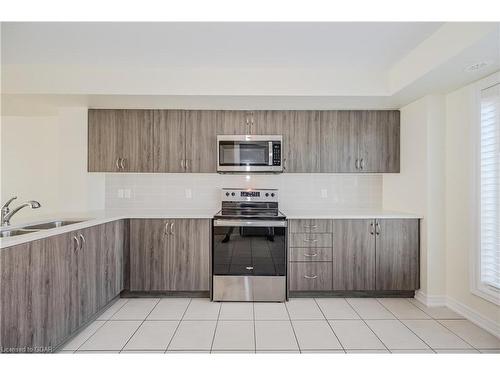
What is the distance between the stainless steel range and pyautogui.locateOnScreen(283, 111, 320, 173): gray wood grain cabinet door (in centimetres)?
74

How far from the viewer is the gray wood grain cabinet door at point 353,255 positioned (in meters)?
3.06

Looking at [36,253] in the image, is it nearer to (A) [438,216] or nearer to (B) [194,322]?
(B) [194,322]

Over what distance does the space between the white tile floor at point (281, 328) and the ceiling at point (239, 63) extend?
202cm

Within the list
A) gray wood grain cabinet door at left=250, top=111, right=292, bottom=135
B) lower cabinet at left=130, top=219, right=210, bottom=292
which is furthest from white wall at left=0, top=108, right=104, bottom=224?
gray wood grain cabinet door at left=250, top=111, right=292, bottom=135

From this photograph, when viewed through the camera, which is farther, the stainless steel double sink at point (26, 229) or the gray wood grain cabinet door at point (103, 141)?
the gray wood grain cabinet door at point (103, 141)

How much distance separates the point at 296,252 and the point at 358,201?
1.18 metres

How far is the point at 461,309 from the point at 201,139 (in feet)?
9.89

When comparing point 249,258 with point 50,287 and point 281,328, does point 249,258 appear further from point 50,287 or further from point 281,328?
point 50,287

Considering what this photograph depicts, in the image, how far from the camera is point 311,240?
10.1ft

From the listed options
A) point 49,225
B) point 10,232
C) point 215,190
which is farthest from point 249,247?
point 10,232

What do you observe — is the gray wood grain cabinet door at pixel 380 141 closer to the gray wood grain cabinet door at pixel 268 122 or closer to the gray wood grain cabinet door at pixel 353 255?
the gray wood grain cabinet door at pixel 353 255

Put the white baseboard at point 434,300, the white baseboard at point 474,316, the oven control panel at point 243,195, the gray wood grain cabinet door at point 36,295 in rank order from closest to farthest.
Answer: the gray wood grain cabinet door at point 36,295, the white baseboard at point 474,316, the white baseboard at point 434,300, the oven control panel at point 243,195

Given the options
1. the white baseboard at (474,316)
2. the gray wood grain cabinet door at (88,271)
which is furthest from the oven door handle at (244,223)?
the white baseboard at (474,316)

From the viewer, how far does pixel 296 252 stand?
3.07 metres
